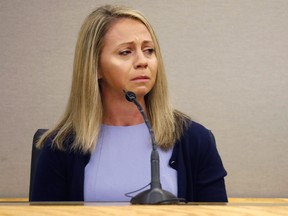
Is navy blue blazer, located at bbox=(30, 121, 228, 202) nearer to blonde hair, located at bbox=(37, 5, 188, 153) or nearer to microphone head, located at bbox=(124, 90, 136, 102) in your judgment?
blonde hair, located at bbox=(37, 5, 188, 153)

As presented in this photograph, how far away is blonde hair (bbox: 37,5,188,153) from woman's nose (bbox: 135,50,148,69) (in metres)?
0.08

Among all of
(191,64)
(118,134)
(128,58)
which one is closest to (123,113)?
(118,134)

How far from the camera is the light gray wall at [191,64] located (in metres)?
2.48

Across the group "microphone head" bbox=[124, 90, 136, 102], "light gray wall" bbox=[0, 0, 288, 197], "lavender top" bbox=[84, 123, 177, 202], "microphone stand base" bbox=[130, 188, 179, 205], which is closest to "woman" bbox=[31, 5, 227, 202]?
"lavender top" bbox=[84, 123, 177, 202]

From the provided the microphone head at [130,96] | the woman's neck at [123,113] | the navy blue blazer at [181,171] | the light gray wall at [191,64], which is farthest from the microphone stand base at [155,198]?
the light gray wall at [191,64]

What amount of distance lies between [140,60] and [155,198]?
51cm

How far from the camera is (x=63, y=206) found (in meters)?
0.72

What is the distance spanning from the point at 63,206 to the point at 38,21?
1927 mm

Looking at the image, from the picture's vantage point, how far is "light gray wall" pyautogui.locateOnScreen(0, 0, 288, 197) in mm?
2484

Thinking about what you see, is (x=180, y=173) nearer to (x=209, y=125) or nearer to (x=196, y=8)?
(x=209, y=125)

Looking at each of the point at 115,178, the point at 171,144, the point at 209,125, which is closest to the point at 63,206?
the point at 115,178

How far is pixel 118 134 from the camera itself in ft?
4.60

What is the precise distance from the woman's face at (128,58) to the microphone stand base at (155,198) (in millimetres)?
463

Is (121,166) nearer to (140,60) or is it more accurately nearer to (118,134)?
(118,134)
